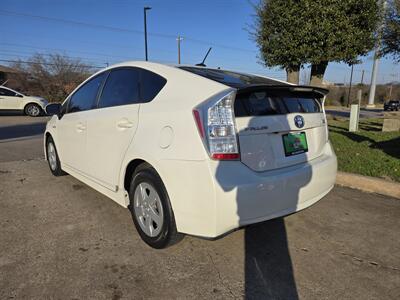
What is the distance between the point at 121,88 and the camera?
3131 millimetres

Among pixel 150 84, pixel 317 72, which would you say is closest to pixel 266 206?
pixel 150 84

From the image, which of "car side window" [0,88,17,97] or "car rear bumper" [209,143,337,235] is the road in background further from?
"car side window" [0,88,17,97]

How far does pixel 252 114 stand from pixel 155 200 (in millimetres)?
1047

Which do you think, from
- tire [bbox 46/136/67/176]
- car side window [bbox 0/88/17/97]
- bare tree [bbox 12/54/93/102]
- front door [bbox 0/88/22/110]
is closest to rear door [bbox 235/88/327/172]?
tire [bbox 46/136/67/176]

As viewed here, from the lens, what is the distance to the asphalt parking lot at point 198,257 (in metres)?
2.18

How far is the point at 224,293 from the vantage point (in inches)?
84.2

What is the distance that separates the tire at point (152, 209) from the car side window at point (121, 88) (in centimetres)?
74

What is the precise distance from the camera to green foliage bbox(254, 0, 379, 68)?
822 centimetres

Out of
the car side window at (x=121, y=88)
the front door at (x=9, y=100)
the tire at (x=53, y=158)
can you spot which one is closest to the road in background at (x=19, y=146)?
the tire at (x=53, y=158)

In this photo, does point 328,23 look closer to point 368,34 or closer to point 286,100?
point 368,34

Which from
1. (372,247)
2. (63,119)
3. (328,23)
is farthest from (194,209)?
(328,23)

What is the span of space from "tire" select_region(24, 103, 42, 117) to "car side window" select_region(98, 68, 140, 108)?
14.8 m

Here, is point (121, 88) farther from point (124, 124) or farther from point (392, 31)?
point (392, 31)

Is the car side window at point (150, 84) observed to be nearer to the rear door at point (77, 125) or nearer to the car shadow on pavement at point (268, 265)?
the rear door at point (77, 125)
